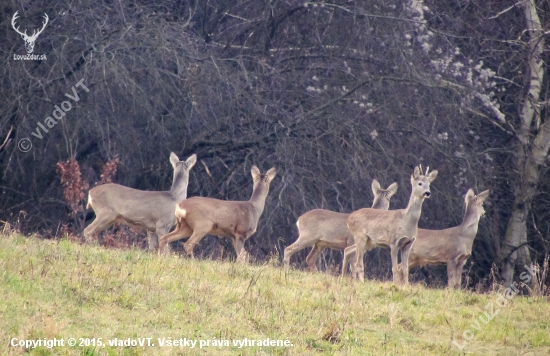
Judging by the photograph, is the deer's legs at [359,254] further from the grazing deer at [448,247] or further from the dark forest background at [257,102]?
the dark forest background at [257,102]

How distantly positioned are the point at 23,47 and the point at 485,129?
993 centimetres

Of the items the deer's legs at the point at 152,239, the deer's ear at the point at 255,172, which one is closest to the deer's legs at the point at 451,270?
the deer's ear at the point at 255,172

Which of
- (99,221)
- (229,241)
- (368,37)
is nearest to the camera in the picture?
(99,221)

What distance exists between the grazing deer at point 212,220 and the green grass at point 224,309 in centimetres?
201

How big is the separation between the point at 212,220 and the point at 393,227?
2.60 meters

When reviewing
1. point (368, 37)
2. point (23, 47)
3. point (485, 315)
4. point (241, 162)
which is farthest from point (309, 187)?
point (485, 315)

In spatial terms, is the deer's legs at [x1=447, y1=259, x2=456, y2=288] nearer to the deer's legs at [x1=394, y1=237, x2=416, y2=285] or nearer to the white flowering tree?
the deer's legs at [x1=394, y1=237, x2=416, y2=285]

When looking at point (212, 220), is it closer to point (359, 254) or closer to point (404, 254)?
point (359, 254)

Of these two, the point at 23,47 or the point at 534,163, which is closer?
the point at 23,47

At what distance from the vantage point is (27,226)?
15922mm

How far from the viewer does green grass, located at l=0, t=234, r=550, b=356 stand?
7406 millimetres

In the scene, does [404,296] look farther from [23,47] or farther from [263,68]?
[23,47]

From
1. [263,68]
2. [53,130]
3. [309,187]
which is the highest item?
[263,68]

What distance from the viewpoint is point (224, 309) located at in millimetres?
8383
